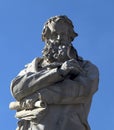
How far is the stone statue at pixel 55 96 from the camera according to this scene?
34.4ft

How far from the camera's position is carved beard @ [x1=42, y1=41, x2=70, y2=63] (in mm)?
11219

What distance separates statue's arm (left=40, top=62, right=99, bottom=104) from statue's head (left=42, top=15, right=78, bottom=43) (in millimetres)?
1122

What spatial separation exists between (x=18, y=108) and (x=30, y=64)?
3.47 ft

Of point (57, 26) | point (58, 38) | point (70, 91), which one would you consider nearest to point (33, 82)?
point (70, 91)

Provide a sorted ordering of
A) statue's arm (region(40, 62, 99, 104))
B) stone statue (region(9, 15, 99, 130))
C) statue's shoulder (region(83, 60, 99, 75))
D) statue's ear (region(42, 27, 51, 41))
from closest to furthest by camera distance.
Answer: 1. stone statue (region(9, 15, 99, 130))
2. statue's arm (region(40, 62, 99, 104))
3. statue's shoulder (region(83, 60, 99, 75))
4. statue's ear (region(42, 27, 51, 41))

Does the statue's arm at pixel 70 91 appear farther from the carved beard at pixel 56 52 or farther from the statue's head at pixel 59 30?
the statue's head at pixel 59 30

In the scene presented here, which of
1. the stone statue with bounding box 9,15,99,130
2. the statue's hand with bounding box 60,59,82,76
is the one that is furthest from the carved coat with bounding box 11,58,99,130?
the statue's hand with bounding box 60,59,82,76

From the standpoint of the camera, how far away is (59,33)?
11.5 meters

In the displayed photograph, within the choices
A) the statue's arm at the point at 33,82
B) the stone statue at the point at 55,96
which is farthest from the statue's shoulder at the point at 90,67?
the statue's arm at the point at 33,82

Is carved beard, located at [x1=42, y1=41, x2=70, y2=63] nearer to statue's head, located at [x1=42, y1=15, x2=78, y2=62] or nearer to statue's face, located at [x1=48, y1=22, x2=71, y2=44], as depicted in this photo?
statue's head, located at [x1=42, y1=15, x2=78, y2=62]

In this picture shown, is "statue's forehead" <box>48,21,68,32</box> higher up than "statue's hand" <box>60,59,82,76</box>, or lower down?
higher up

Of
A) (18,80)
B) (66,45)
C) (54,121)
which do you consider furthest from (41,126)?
(66,45)

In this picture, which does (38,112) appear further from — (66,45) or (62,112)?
(66,45)

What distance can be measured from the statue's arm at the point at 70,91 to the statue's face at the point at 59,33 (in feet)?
3.53
